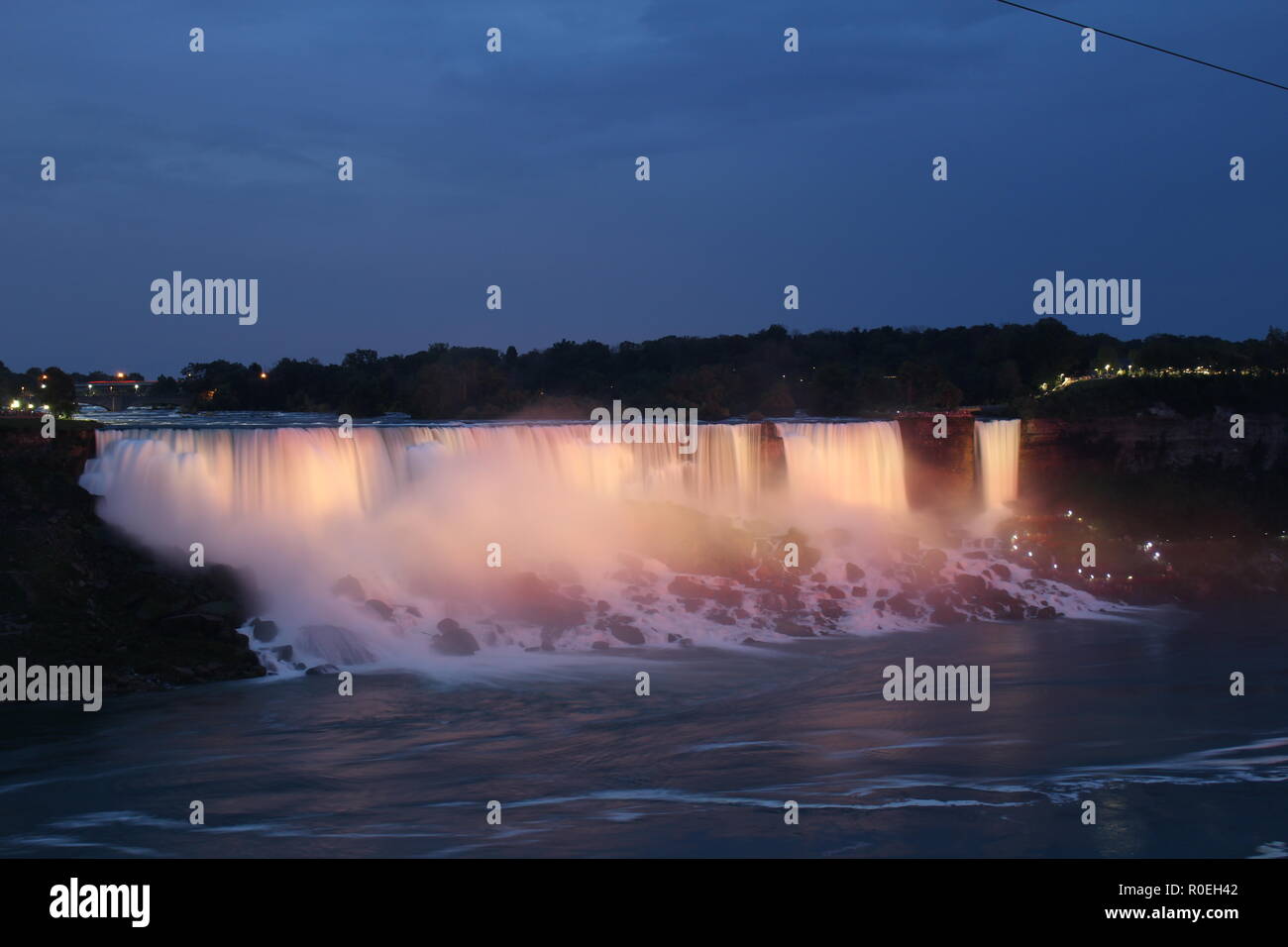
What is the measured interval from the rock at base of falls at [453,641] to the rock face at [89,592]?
355 centimetres

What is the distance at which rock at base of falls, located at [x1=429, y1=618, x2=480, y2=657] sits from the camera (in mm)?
22234

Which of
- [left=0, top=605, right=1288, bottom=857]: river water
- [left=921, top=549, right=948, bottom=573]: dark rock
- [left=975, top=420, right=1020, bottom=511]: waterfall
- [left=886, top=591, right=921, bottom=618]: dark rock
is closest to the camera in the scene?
[left=0, top=605, right=1288, bottom=857]: river water

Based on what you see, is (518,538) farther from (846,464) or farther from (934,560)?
(846,464)

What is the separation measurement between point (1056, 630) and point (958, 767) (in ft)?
42.9

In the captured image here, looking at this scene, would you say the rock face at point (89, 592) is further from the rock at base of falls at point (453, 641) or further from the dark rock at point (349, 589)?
the rock at base of falls at point (453, 641)

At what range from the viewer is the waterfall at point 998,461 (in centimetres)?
3744

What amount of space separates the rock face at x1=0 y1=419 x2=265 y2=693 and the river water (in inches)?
49.5

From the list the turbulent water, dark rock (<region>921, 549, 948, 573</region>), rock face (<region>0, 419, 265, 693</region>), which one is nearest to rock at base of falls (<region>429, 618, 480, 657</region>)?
the turbulent water

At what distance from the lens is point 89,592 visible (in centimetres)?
2114

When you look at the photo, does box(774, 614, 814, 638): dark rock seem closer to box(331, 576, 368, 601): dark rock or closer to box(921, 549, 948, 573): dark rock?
box(921, 549, 948, 573): dark rock

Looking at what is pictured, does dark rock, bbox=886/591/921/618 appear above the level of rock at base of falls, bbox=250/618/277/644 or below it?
below
